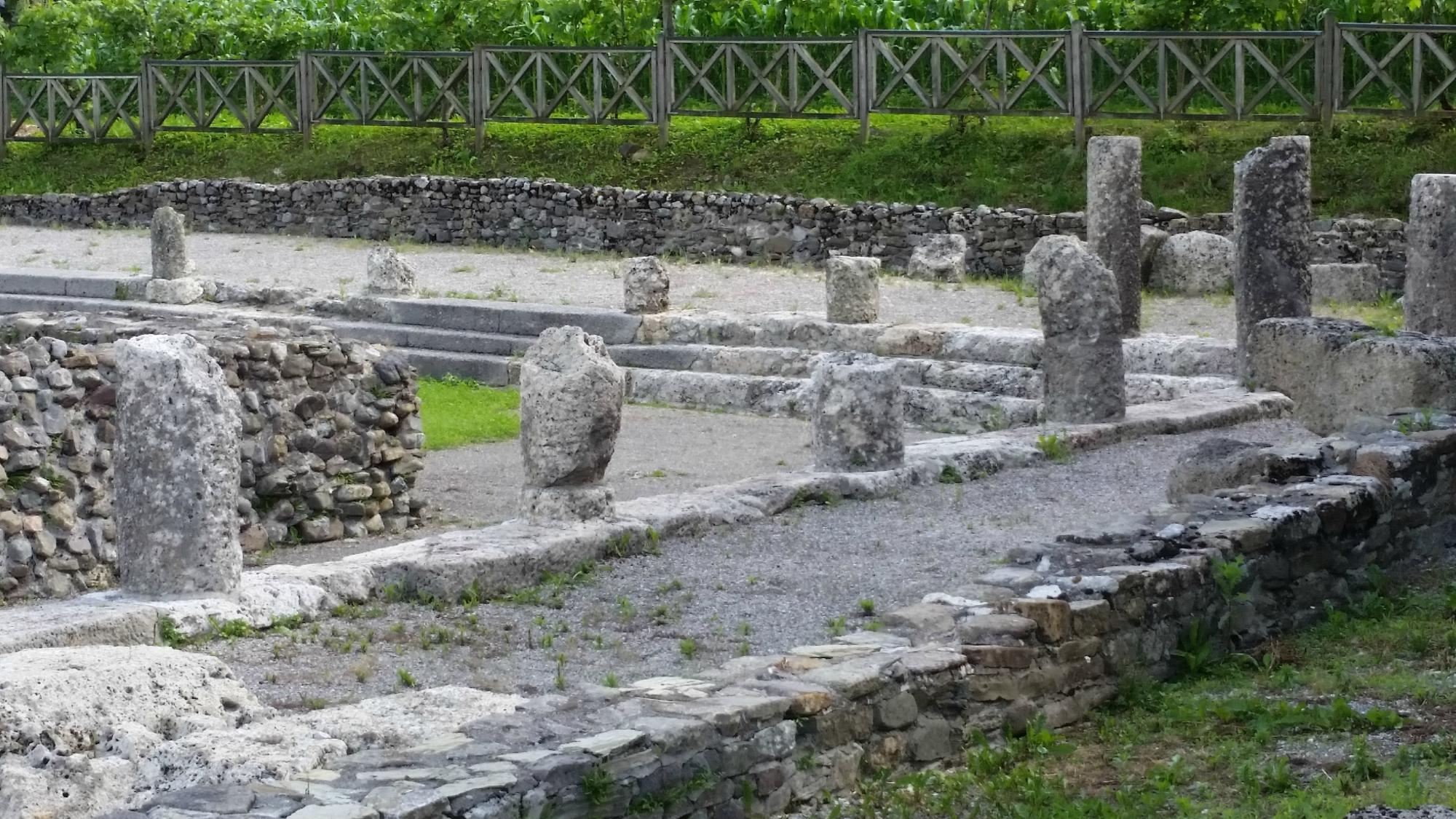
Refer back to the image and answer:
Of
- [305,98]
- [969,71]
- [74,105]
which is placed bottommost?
[969,71]

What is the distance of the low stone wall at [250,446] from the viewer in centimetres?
1063

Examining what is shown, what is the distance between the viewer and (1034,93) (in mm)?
29094

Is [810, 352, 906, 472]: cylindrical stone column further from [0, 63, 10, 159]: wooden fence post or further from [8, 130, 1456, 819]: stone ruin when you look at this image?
[0, 63, 10, 159]: wooden fence post

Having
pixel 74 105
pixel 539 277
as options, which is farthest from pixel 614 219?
pixel 74 105

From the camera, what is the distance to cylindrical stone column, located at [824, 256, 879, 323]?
61.6 ft

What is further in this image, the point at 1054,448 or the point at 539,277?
the point at 539,277

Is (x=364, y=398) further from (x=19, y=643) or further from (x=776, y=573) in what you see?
(x=19, y=643)

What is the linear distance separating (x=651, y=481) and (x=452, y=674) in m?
6.31

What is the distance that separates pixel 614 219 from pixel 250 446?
14.3m

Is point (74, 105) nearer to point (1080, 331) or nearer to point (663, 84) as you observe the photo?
point (663, 84)

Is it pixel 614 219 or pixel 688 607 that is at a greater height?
pixel 614 219

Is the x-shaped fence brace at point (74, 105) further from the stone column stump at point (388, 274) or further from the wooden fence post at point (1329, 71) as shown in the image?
the wooden fence post at point (1329, 71)

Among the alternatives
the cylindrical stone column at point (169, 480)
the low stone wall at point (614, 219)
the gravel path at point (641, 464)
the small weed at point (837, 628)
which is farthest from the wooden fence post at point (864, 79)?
the small weed at point (837, 628)

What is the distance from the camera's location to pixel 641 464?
592 inches
